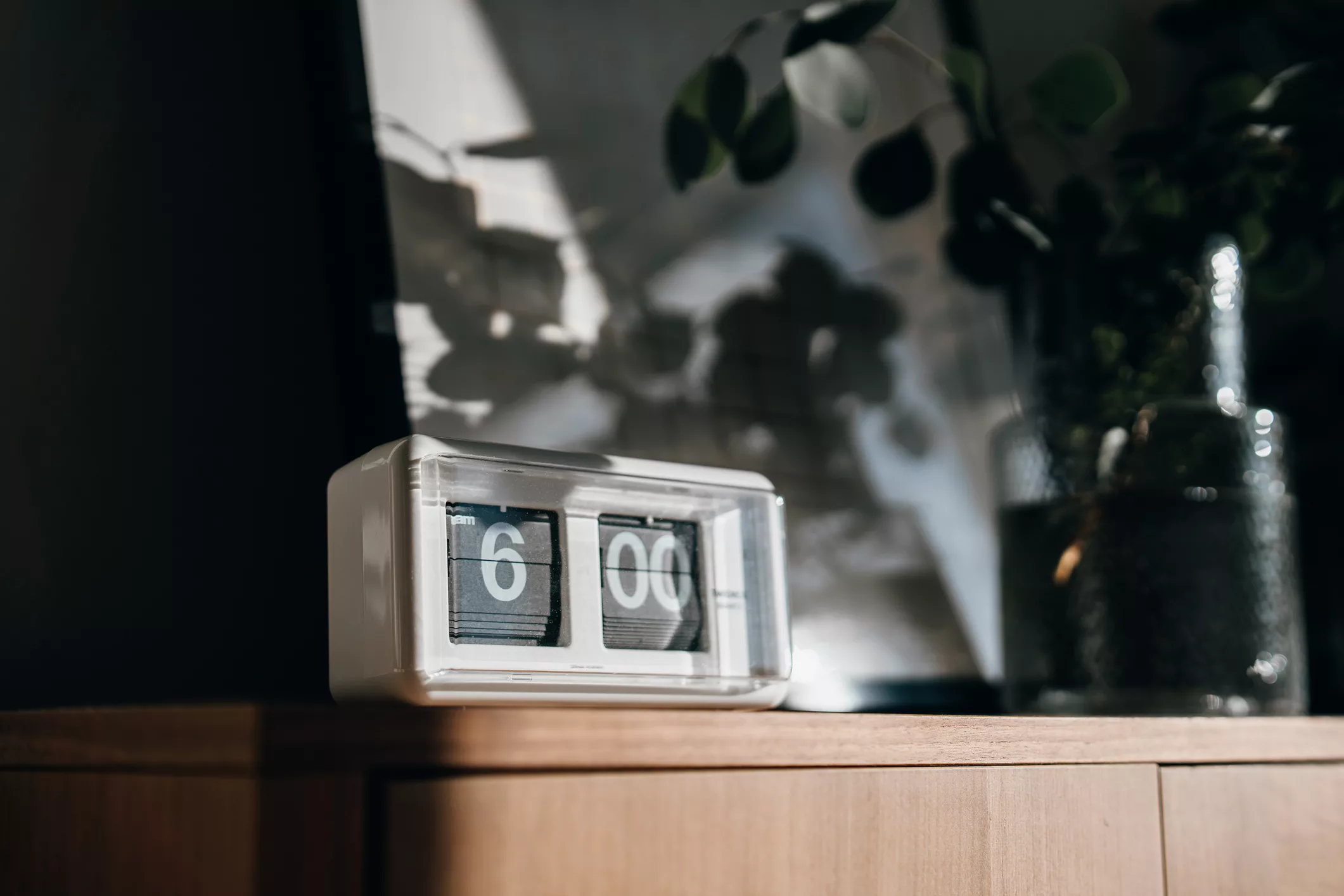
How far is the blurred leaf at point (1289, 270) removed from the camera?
1.03m

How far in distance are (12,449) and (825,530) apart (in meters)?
0.58

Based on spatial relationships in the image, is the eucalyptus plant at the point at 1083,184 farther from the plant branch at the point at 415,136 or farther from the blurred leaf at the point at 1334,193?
the plant branch at the point at 415,136

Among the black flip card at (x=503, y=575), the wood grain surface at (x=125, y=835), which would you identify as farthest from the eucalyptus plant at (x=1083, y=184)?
the wood grain surface at (x=125, y=835)

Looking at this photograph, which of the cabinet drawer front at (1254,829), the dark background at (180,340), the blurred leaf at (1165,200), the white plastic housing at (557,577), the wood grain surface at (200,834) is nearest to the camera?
the wood grain surface at (200,834)

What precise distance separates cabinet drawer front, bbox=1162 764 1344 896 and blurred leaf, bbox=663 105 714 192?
51cm

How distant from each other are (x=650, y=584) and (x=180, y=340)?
424mm

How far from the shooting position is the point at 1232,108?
1.02 metres

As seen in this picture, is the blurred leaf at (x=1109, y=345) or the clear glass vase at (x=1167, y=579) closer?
the clear glass vase at (x=1167, y=579)

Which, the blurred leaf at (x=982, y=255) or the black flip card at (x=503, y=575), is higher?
the blurred leaf at (x=982, y=255)

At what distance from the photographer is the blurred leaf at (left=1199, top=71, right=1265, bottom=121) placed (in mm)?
1018

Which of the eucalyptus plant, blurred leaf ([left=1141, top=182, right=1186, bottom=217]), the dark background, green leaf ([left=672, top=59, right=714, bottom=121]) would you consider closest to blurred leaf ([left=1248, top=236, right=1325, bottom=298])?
the eucalyptus plant

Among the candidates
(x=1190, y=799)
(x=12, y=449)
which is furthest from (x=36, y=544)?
(x=1190, y=799)

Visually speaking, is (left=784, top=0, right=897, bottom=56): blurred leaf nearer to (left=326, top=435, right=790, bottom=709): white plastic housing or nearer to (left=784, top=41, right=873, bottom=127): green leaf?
(left=784, top=41, right=873, bottom=127): green leaf

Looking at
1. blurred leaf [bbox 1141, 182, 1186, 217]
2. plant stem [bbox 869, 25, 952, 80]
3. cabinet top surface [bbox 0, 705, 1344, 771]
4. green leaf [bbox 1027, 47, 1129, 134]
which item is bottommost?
cabinet top surface [bbox 0, 705, 1344, 771]
